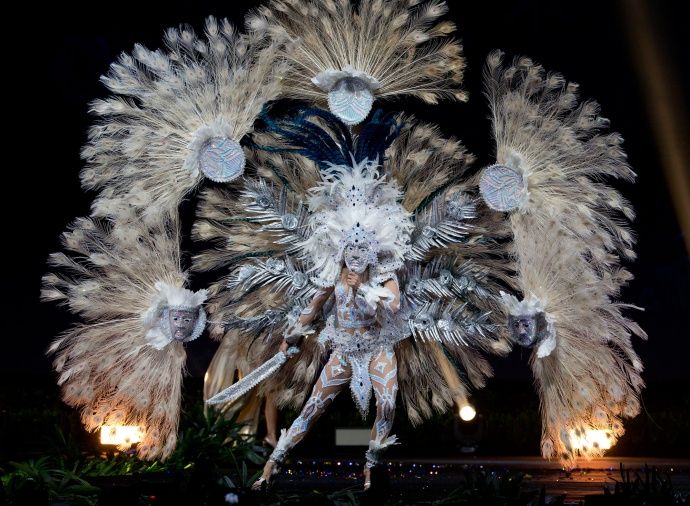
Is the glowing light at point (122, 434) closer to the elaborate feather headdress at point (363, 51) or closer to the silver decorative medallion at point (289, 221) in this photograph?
the silver decorative medallion at point (289, 221)

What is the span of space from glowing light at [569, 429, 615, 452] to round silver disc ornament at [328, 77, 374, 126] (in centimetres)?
245

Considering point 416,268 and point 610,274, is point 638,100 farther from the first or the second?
point 416,268

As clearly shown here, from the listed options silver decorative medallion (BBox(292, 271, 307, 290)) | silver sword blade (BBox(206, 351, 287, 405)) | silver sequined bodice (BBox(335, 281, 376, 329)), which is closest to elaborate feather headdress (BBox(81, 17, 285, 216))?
silver decorative medallion (BBox(292, 271, 307, 290))

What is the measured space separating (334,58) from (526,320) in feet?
6.99

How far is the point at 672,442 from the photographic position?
28.0 feet

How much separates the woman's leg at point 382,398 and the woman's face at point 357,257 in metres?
0.54

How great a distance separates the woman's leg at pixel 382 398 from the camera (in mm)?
5723

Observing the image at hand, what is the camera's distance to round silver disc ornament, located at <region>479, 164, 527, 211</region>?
6.16 meters

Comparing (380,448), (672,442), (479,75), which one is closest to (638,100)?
(479,75)

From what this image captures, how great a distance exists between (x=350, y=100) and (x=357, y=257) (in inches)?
45.0

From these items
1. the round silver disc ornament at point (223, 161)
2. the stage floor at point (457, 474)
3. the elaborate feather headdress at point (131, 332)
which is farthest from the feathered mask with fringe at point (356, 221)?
the stage floor at point (457, 474)

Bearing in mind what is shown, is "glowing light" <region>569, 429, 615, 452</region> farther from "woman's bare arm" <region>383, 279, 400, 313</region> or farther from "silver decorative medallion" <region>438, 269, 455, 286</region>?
"woman's bare arm" <region>383, 279, 400, 313</region>

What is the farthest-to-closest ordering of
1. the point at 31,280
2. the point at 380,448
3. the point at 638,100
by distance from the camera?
the point at 31,280, the point at 638,100, the point at 380,448

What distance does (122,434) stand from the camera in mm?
6594
